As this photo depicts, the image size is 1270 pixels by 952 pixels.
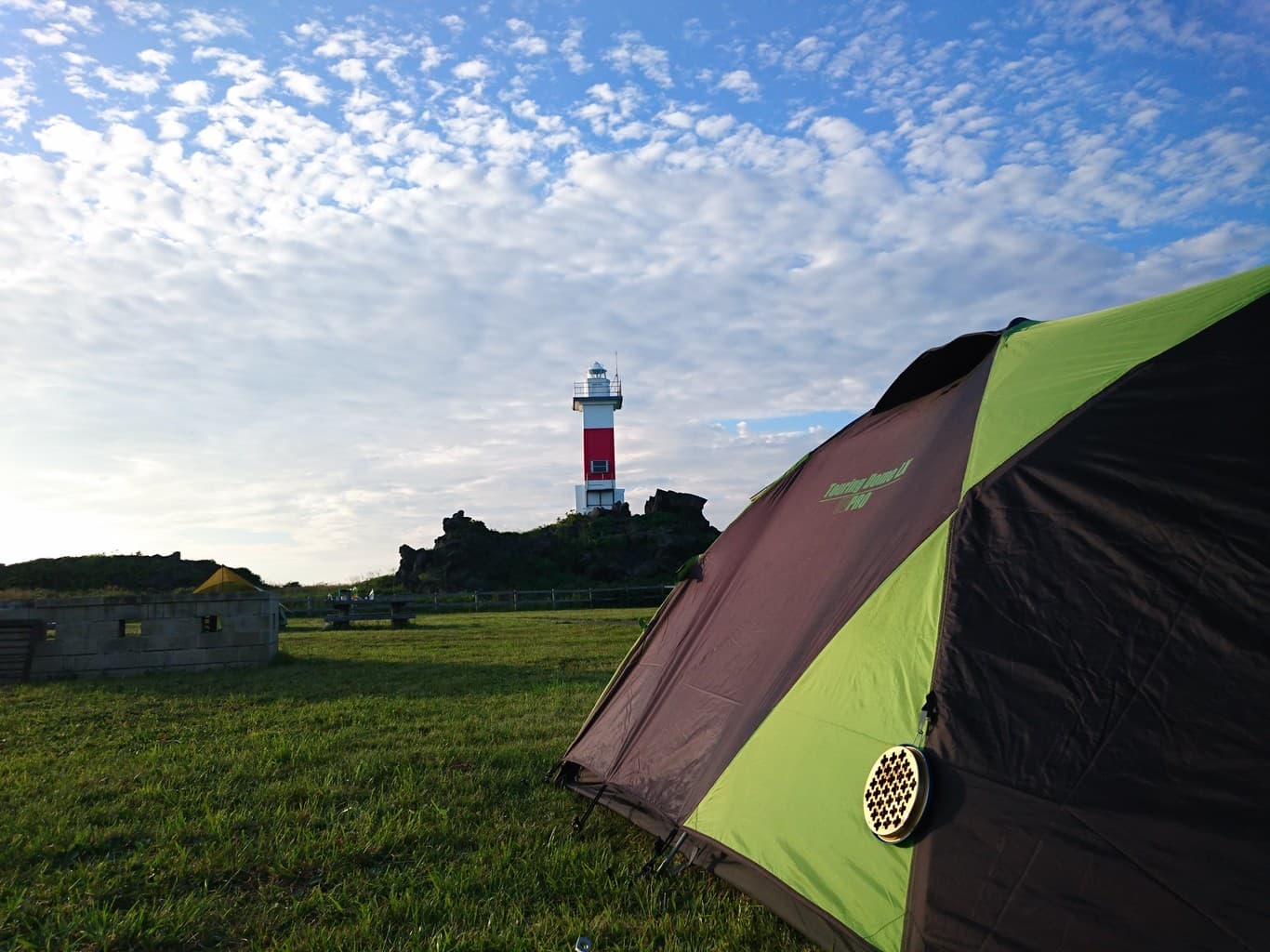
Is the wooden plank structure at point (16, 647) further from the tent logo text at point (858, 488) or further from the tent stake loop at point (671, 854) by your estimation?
the tent logo text at point (858, 488)

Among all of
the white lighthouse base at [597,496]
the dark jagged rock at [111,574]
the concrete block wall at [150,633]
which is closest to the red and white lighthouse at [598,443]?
the white lighthouse base at [597,496]

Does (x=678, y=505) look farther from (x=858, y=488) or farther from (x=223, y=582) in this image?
(x=858, y=488)

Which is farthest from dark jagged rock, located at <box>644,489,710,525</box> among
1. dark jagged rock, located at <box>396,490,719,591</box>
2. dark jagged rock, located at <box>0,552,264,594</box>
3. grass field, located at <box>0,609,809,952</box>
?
grass field, located at <box>0,609,809,952</box>

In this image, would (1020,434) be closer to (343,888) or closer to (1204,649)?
Answer: (1204,649)

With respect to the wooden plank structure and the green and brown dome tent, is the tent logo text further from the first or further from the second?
the wooden plank structure

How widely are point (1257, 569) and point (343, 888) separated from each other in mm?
3292

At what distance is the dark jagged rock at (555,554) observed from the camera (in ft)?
139

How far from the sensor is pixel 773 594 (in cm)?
383

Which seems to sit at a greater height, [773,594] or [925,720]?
[773,594]

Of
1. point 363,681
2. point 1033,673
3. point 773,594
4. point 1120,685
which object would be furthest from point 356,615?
point 1120,685

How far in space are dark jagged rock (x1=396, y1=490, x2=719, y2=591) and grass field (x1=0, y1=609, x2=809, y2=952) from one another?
113 feet

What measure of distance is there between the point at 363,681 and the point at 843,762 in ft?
27.2

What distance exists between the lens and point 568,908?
124 inches

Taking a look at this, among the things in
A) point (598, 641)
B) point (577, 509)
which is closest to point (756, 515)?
point (598, 641)
